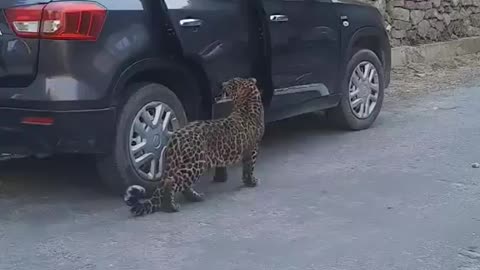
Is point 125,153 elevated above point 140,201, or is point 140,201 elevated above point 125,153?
point 125,153

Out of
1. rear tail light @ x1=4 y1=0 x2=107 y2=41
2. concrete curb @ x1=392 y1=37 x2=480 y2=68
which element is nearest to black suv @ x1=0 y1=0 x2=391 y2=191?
rear tail light @ x1=4 y1=0 x2=107 y2=41

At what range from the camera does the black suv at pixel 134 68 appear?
5762 millimetres

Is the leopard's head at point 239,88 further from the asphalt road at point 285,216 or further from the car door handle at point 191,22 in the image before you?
the asphalt road at point 285,216

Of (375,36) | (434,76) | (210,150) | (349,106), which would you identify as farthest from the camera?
(434,76)

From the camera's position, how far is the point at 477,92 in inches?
449

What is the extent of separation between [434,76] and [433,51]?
1626mm

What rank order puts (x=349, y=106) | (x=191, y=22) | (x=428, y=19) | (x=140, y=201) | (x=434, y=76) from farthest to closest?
(x=428, y=19) < (x=434, y=76) < (x=349, y=106) < (x=191, y=22) < (x=140, y=201)

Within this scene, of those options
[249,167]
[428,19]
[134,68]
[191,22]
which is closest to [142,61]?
[134,68]

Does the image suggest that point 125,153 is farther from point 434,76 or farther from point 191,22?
point 434,76

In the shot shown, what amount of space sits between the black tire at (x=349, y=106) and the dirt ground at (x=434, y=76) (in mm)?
2473

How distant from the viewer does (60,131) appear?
580cm

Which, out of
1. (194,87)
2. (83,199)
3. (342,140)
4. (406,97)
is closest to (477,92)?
(406,97)

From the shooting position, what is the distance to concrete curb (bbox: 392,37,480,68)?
45.5 feet

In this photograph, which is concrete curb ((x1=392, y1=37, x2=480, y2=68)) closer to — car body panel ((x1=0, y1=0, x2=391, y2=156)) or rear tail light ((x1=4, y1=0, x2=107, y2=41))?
car body panel ((x1=0, y1=0, x2=391, y2=156))
